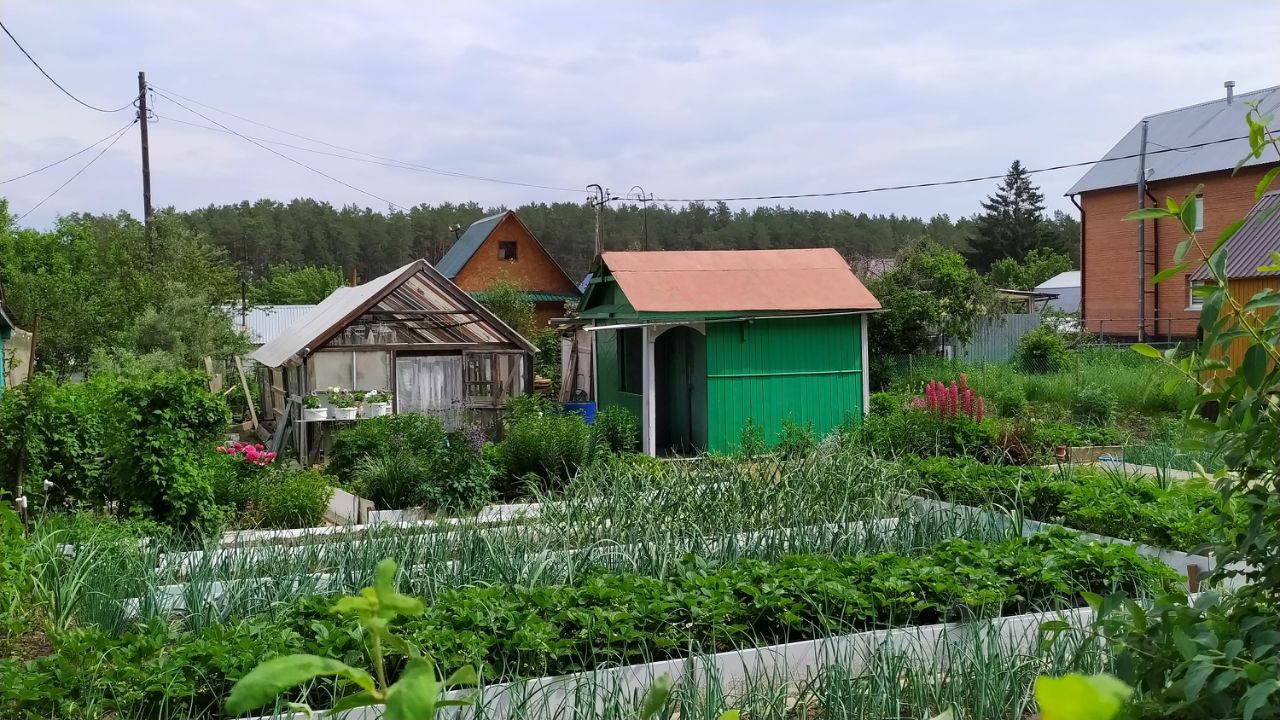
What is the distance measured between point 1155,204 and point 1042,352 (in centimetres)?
979

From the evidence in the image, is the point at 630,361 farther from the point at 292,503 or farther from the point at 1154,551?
the point at 1154,551

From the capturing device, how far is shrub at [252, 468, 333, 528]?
10.0 m

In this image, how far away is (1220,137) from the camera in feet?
91.5

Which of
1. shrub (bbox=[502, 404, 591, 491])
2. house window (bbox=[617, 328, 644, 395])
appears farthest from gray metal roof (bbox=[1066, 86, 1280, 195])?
shrub (bbox=[502, 404, 591, 491])

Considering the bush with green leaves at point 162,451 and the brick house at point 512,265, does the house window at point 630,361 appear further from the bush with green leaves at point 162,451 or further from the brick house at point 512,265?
the brick house at point 512,265

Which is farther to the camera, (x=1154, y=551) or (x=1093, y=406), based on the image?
(x=1093, y=406)

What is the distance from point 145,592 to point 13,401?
5.00 m

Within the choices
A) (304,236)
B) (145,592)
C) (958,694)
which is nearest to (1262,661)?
(958,694)

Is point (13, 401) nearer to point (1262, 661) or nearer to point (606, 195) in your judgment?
point (1262, 661)

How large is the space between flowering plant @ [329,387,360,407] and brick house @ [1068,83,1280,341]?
69.2 feet

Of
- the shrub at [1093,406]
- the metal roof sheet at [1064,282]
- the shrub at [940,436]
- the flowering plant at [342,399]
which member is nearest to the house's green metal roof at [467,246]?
the flowering plant at [342,399]

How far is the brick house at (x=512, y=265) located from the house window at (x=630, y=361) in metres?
21.5

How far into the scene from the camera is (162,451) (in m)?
9.05

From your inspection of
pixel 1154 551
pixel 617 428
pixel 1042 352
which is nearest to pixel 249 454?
pixel 617 428
